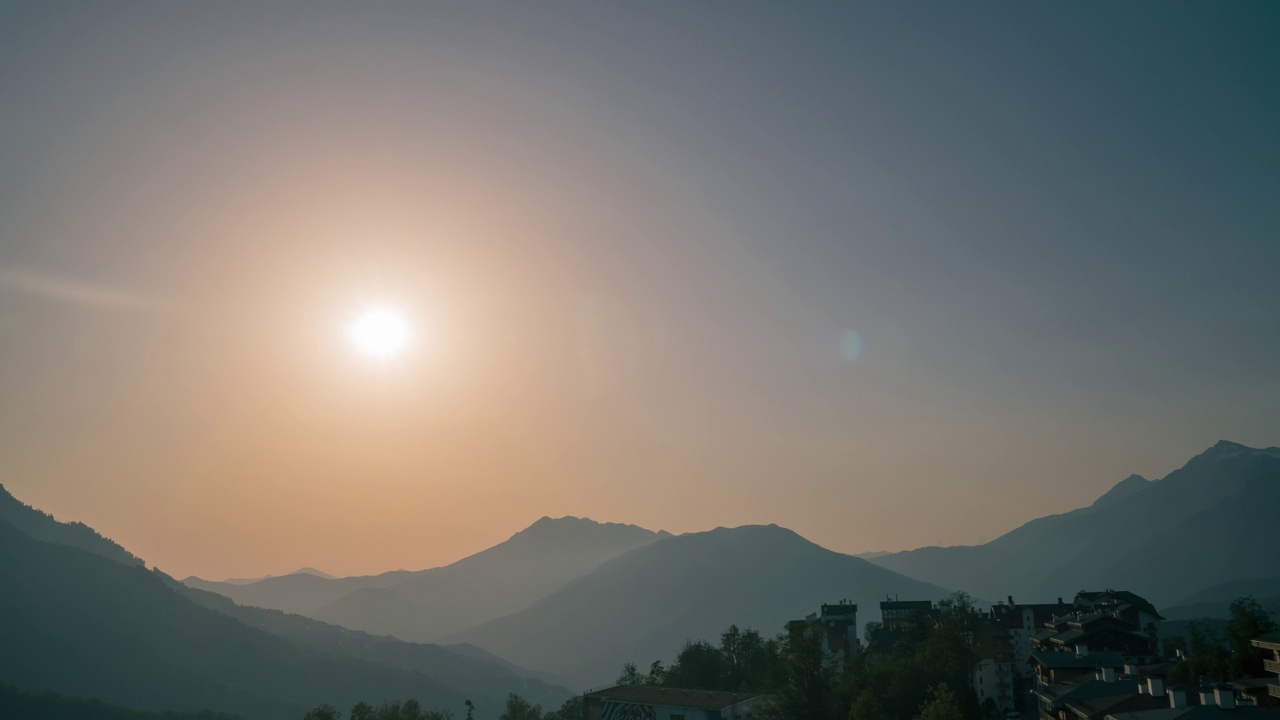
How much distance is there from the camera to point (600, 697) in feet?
316

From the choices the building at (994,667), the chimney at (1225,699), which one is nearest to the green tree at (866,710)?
the building at (994,667)

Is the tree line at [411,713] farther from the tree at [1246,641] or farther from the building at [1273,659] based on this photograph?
the building at [1273,659]

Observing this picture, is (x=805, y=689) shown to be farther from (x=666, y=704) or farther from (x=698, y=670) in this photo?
(x=698, y=670)

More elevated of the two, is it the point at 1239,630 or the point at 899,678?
the point at 1239,630

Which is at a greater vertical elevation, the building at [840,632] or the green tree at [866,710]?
the building at [840,632]

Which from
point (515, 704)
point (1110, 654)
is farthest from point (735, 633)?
point (1110, 654)

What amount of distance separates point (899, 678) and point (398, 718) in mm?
73081

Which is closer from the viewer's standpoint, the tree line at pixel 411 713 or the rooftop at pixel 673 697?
the rooftop at pixel 673 697

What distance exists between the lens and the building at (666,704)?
280 feet

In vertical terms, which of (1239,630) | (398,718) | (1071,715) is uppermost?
(1239,630)

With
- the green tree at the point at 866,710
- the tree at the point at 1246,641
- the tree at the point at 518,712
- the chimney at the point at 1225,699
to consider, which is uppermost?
the tree at the point at 1246,641

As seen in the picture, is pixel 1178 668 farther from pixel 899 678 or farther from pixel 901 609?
pixel 901 609

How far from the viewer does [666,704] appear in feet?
290

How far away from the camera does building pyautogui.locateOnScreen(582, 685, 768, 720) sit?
85.4m
